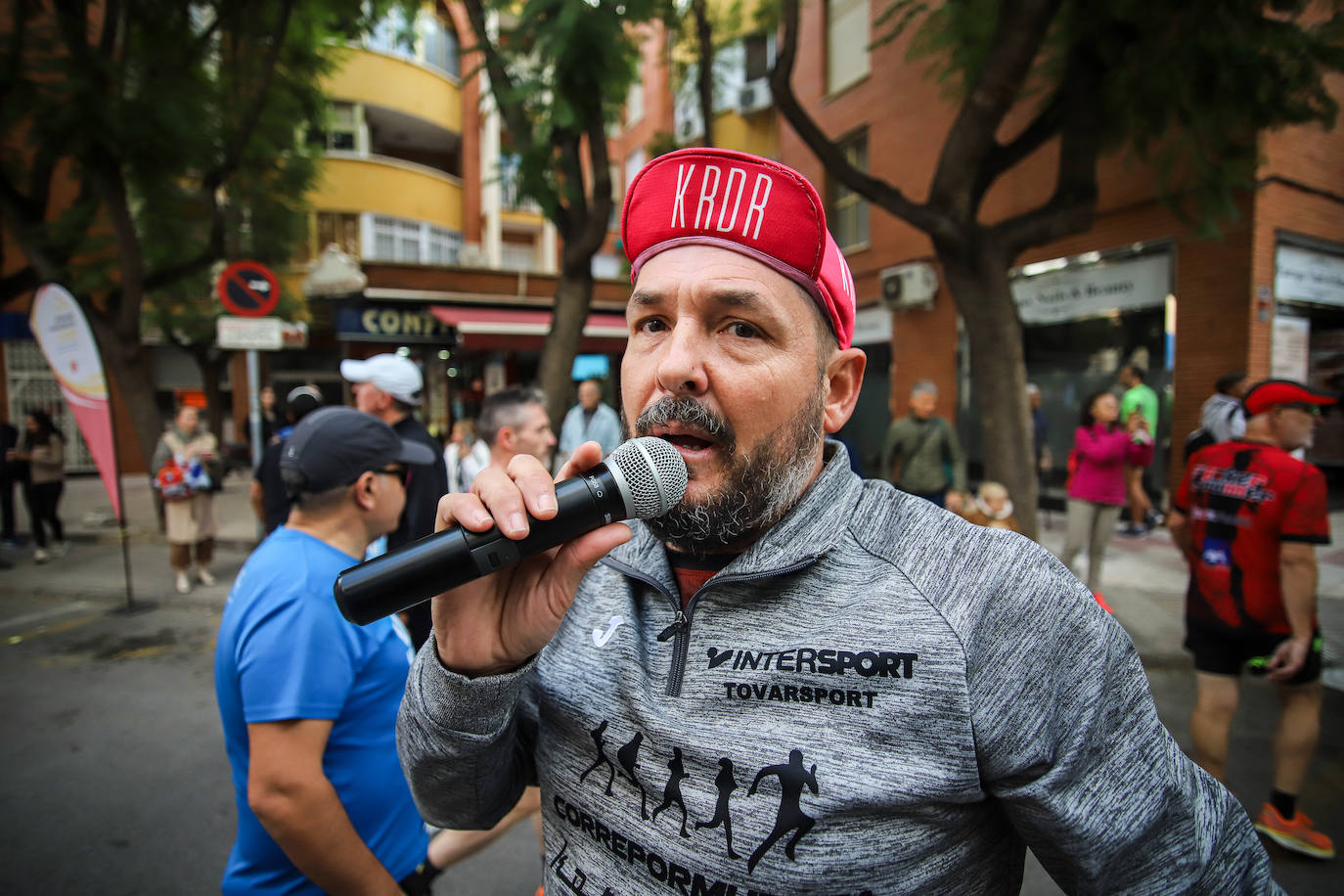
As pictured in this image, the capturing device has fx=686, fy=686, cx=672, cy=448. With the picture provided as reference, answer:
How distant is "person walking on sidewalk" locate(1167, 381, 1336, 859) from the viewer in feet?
9.76

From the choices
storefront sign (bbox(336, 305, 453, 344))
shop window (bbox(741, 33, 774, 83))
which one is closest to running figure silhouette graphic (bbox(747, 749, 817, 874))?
storefront sign (bbox(336, 305, 453, 344))

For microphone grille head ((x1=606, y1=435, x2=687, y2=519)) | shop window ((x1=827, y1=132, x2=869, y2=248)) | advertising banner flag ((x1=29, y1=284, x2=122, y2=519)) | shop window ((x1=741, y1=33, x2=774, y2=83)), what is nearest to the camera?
microphone grille head ((x1=606, y1=435, x2=687, y2=519))

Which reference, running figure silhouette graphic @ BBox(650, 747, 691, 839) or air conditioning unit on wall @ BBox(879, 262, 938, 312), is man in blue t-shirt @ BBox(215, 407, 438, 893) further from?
air conditioning unit on wall @ BBox(879, 262, 938, 312)

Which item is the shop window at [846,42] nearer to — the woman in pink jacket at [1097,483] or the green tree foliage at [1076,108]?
the green tree foliage at [1076,108]

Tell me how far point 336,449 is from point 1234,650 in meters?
3.88

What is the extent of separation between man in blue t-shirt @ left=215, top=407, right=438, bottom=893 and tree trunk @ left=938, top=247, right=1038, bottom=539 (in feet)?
17.0

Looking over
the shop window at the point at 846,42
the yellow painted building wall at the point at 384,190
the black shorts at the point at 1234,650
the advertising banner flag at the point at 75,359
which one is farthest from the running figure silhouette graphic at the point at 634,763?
the yellow painted building wall at the point at 384,190

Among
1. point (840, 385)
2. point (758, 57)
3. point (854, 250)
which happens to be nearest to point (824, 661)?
point (840, 385)

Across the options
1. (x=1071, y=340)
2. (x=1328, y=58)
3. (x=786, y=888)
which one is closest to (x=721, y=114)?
(x=1071, y=340)

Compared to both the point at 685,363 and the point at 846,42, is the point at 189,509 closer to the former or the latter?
the point at 685,363

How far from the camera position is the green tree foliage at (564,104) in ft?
16.5

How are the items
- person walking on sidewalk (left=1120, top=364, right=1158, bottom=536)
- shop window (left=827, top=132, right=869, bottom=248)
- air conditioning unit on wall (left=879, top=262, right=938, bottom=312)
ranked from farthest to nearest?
shop window (left=827, top=132, right=869, bottom=248) → air conditioning unit on wall (left=879, top=262, right=938, bottom=312) → person walking on sidewalk (left=1120, top=364, right=1158, bottom=536)

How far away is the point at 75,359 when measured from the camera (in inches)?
244

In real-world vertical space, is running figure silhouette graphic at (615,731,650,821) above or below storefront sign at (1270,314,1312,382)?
below
